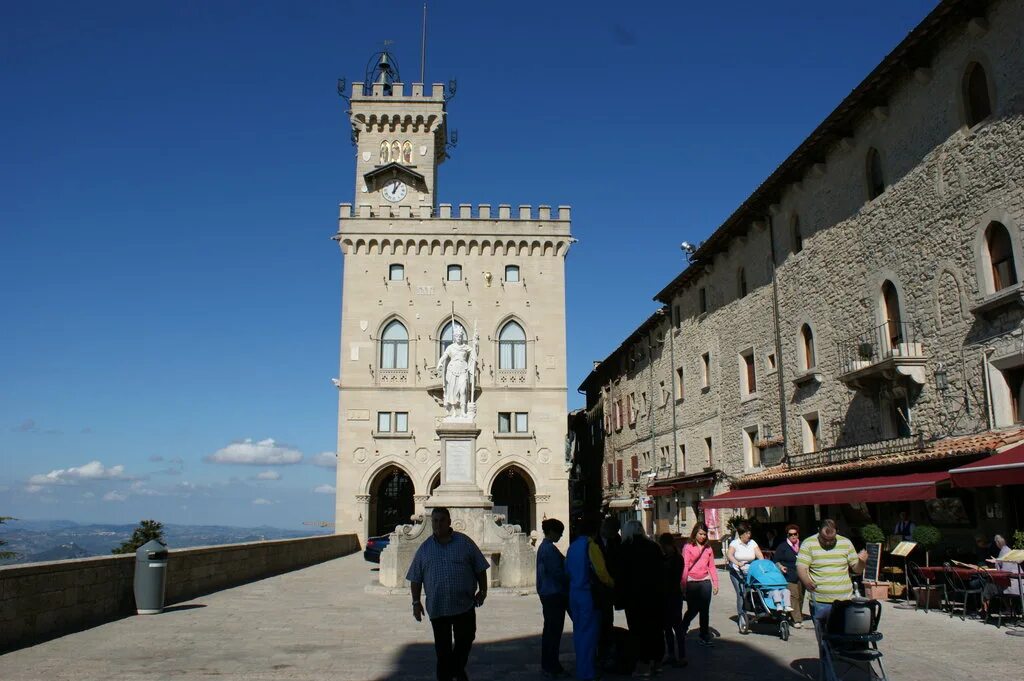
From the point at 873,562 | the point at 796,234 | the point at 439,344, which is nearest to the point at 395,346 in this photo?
the point at 439,344

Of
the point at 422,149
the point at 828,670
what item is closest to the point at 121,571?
the point at 828,670

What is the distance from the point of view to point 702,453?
99.8ft

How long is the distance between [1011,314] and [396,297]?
30473mm

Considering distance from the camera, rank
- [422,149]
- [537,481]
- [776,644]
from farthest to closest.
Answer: [422,149], [537,481], [776,644]

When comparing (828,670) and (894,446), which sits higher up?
(894,446)

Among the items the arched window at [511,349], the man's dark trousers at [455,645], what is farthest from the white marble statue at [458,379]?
the arched window at [511,349]

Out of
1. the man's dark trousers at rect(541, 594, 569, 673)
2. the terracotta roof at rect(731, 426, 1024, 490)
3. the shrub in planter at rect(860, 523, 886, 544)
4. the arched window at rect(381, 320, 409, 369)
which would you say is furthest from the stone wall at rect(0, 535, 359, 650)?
the arched window at rect(381, 320, 409, 369)

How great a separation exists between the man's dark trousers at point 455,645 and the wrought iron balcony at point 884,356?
12.7 meters

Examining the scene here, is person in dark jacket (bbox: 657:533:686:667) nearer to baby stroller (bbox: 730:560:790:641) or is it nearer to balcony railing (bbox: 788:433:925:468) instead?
baby stroller (bbox: 730:560:790:641)

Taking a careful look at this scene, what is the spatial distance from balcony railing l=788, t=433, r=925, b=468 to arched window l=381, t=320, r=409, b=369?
73.5 ft

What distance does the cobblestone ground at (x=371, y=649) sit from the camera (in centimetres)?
837

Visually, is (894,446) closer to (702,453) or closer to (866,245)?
(866,245)

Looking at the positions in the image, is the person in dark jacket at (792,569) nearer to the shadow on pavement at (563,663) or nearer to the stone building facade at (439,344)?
the shadow on pavement at (563,663)

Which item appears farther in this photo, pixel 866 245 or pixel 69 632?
pixel 866 245
